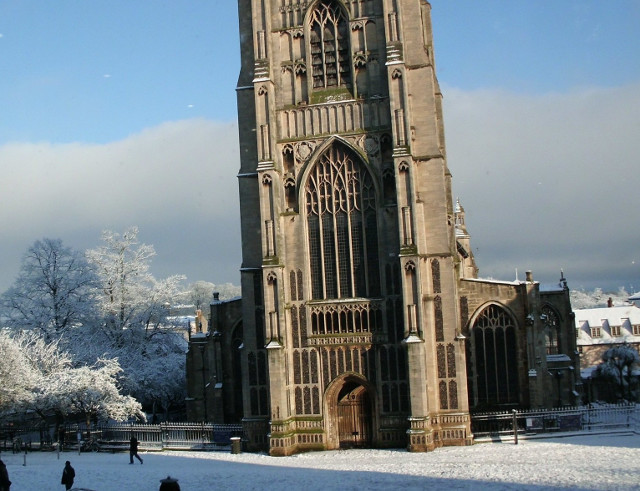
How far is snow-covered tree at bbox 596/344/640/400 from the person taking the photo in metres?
Answer: 58.8

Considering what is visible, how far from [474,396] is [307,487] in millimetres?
12908

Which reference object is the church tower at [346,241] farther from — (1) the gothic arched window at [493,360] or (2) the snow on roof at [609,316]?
(2) the snow on roof at [609,316]

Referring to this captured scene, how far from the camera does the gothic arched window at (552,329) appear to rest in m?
44.5

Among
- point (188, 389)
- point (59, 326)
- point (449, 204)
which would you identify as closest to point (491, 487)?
point (449, 204)

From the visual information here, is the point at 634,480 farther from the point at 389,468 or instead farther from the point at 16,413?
the point at 16,413

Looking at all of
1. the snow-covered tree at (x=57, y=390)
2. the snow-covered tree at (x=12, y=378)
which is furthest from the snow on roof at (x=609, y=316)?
the snow-covered tree at (x=12, y=378)

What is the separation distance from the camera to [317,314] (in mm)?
33188

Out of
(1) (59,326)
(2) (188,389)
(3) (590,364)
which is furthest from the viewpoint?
(3) (590,364)

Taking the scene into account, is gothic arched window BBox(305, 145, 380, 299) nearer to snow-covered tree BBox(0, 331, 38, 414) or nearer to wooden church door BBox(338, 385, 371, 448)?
wooden church door BBox(338, 385, 371, 448)

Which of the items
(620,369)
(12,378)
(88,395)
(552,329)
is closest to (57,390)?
(88,395)

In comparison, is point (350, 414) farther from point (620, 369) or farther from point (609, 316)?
point (609, 316)

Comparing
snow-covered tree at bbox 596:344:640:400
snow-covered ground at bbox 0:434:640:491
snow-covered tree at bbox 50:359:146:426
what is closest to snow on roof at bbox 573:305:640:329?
snow-covered tree at bbox 596:344:640:400

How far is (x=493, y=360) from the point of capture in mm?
34438

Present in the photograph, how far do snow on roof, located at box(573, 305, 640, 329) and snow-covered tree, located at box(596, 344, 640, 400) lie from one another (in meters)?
21.0
